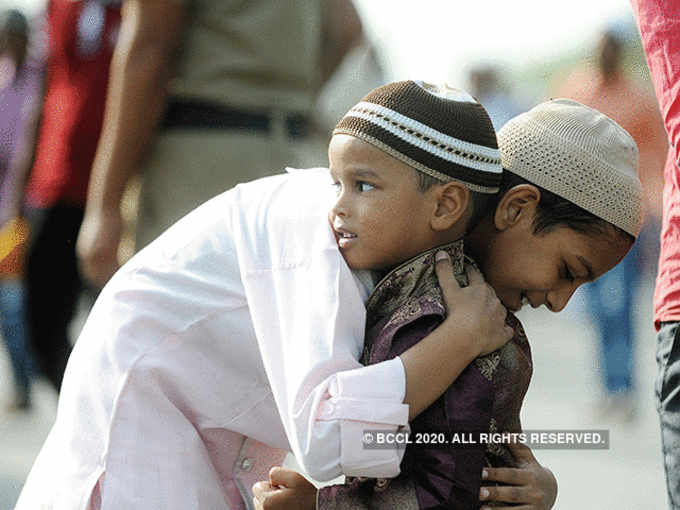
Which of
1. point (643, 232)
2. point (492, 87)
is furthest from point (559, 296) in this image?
point (492, 87)

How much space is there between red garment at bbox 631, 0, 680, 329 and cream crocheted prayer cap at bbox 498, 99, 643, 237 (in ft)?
0.41

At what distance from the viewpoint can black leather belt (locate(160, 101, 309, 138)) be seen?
2992 millimetres

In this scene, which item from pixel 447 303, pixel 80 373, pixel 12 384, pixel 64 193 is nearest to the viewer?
pixel 447 303

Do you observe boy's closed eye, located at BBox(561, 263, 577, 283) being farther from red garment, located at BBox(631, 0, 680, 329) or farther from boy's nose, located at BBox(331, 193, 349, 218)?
boy's nose, located at BBox(331, 193, 349, 218)

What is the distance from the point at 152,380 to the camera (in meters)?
1.86

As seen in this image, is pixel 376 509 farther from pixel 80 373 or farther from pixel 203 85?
pixel 203 85

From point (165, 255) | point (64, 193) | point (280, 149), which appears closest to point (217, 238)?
point (165, 255)

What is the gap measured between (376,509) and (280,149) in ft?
5.28

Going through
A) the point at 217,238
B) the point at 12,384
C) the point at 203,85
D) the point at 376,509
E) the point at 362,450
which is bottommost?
the point at 12,384

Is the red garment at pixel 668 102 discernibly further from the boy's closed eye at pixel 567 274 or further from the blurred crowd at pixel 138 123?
the blurred crowd at pixel 138 123

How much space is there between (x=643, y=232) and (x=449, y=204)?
5632mm

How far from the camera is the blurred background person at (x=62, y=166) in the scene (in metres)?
3.83

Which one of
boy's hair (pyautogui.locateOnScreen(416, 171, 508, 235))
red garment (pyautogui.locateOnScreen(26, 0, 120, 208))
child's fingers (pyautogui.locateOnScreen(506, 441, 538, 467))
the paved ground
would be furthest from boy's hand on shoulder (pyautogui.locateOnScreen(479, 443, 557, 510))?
red garment (pyautogui.locateOnScreen(26, 0, 120, 208))

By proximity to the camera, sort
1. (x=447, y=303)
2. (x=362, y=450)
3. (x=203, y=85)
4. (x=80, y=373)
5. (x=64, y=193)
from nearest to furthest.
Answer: (x=362, y=450) → (x=447, y=303) → (x=80, y=373) → (x=203, y=85) → (x=64, y=193)
